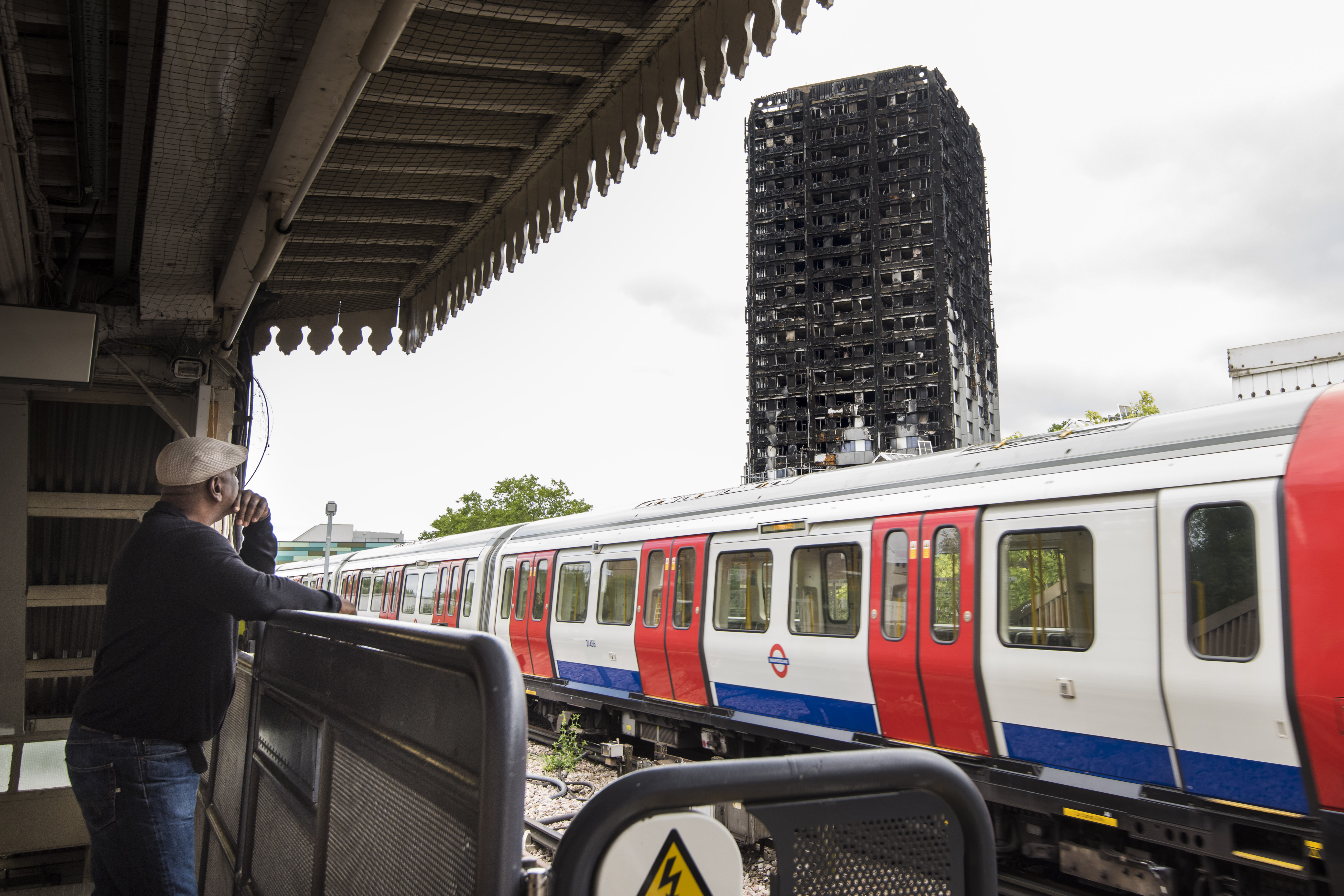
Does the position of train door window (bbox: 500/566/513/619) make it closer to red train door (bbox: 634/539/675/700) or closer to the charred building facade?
red train door (bbox: 634/539/675/700)

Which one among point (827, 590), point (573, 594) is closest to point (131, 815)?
point (827, 590)

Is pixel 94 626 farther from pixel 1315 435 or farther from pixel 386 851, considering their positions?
pixel 1315 435

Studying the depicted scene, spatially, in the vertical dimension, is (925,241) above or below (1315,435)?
above

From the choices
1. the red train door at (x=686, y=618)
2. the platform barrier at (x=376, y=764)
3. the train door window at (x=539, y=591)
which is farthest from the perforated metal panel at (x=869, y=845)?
the train door window at (x=539, y=591)

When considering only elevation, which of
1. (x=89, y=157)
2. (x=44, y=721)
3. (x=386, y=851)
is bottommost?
(x=44, y=721)

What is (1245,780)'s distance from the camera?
5.14 meters

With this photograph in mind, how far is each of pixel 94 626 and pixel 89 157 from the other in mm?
3645

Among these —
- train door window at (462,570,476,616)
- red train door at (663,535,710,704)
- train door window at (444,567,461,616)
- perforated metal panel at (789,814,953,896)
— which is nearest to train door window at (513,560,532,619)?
train door window at (462,570,476,616)

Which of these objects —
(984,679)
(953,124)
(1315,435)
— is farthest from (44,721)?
(953,124)

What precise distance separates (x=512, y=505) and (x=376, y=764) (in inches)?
2256

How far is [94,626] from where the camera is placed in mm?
6723

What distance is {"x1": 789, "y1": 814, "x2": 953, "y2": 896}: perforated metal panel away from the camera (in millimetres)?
1521

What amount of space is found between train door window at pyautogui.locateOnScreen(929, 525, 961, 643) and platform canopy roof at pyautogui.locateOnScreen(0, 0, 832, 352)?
3.72 metres

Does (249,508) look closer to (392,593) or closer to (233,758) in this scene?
(233,758)
